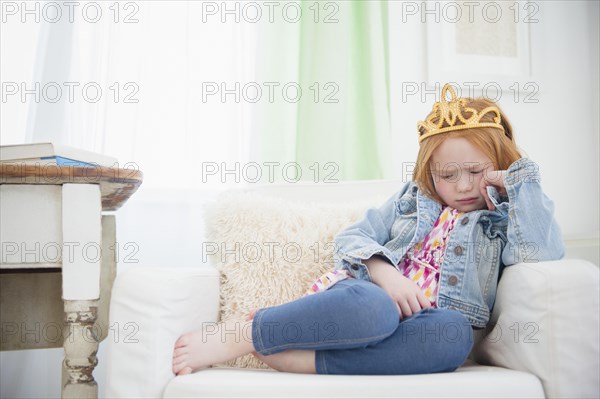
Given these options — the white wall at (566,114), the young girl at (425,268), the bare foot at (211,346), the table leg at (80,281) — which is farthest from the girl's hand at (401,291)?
the white wall at (566,114)

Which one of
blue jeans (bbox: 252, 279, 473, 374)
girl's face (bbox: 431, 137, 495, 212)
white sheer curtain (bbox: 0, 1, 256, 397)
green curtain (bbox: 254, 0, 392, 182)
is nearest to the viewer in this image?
blue jeans (bbox: 252, 279, 473, 374)

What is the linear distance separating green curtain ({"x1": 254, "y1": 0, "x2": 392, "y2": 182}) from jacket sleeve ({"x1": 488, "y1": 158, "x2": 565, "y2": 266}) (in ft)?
2.89

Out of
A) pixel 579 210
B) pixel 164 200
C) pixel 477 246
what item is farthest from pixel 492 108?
pixel 579 210

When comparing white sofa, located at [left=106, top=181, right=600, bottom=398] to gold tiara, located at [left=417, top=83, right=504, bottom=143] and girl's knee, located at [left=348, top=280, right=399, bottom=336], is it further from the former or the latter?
gold tiara, located at [left=417, top=83, right=504, bottom=143]

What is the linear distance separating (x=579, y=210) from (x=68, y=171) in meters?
1.90

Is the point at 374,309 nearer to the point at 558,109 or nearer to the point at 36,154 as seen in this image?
the point at 36,154

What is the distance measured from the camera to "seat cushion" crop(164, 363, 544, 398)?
35.0 inches

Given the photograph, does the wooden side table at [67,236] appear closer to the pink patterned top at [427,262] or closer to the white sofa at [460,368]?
the white sofa at [460,368]

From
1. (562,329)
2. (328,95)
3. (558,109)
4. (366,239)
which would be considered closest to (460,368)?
(562,329)

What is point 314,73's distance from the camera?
78.4 inches

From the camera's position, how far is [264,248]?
1.27 meters

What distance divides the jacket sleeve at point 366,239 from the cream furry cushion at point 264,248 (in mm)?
62

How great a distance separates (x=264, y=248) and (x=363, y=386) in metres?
0.44

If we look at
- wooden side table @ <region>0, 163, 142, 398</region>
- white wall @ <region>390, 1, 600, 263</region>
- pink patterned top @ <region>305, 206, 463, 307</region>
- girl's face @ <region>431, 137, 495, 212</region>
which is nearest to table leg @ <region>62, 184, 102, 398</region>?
wooden side table @ <region>0, 163, 142, 398</region>
